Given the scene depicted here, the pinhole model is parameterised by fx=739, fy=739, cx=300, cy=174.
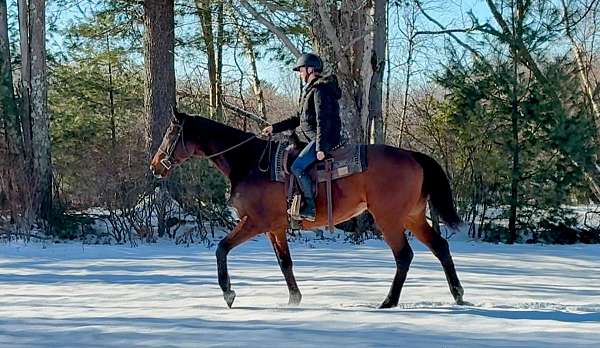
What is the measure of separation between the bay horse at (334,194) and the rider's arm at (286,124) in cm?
17

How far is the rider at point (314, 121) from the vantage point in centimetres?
642

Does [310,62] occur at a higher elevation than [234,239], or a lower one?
higher

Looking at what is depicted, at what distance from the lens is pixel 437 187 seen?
22.3 ft

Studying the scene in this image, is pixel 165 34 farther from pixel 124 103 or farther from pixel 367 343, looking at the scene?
pixel 367 343

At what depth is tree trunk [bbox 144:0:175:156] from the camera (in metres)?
15.3

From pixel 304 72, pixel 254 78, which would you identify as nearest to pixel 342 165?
pixel 304 72

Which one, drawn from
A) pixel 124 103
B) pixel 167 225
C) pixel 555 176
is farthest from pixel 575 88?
pixel 124 103

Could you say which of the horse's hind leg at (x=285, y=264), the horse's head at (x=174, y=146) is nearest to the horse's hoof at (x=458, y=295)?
the horse's hind leg at (x=285, y=264)

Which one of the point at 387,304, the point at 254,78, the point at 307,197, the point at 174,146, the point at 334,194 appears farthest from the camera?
the point at 254,78

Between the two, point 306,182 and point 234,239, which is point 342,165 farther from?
point 234,239

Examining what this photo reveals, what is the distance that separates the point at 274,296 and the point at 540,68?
28.1 feet

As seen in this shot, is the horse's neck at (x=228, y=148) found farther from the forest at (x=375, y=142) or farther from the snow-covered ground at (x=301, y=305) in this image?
the forest at (x=375, y=142)

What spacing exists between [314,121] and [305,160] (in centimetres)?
38

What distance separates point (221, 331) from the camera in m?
5.17
